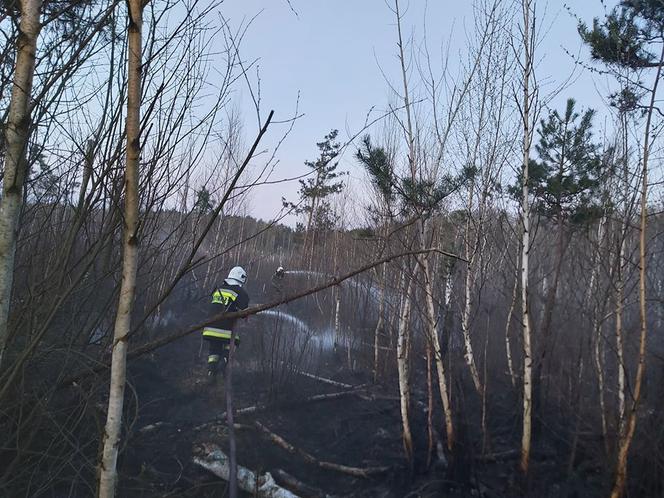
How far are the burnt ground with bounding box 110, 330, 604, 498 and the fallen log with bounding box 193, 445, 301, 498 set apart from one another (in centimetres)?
11

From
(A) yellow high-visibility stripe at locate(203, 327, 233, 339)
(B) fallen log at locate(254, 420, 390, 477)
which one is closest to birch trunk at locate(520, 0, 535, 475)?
(B) fallen log at locate(254, 420, 390, 477)

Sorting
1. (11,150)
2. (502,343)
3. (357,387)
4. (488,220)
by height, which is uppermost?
(488,220)

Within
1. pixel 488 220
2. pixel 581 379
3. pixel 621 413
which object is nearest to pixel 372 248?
pixel 488 220

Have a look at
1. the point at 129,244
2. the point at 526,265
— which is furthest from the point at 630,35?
the point at 129,244

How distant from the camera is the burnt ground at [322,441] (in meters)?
5.58

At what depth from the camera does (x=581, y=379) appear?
604 centimetres

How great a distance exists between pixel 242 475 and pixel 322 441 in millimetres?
1663

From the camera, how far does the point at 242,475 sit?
5730mm

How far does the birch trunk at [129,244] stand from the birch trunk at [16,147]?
72 cm

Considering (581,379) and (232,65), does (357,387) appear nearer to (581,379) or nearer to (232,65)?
(581,379)

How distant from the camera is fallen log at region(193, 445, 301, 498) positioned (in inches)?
214

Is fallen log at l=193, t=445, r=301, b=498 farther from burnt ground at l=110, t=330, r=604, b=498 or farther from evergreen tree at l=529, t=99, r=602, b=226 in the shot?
evergreen tree at l=529, t=99, r=602, b=226

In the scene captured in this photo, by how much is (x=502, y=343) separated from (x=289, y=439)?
5.67 metres

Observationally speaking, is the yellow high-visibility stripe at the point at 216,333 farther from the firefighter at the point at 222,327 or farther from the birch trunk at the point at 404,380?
the birch trunk at the point at 404,380
